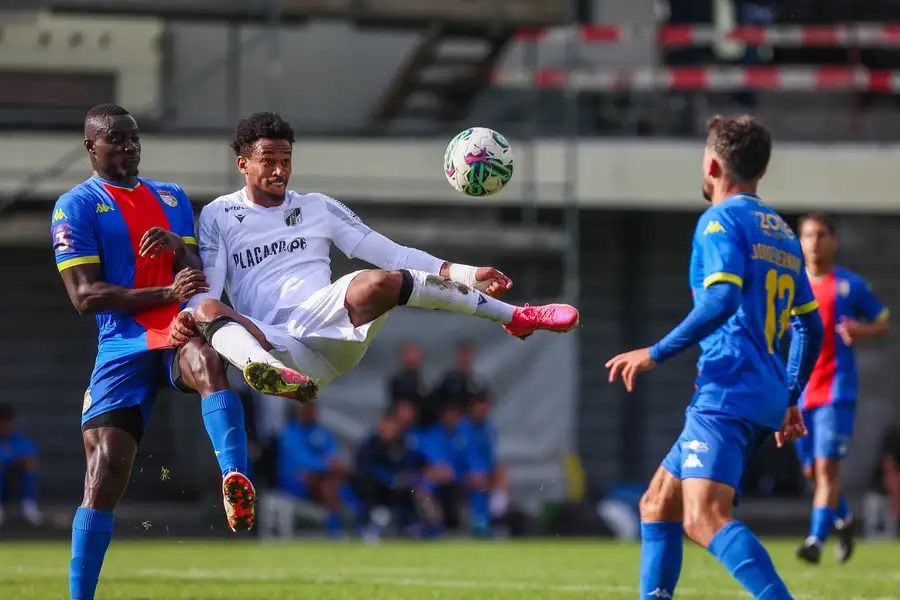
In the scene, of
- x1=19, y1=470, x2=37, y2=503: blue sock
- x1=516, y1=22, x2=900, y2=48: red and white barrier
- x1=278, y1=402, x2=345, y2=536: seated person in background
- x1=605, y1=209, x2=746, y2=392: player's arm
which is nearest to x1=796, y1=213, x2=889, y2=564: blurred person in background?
x1=605, y1=209, x2=746, y2=392: player's arm

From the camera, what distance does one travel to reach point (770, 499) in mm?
20547

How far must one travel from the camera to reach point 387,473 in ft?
60.0

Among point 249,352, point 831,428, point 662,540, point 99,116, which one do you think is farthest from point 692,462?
point 831,428

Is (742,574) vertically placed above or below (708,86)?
below

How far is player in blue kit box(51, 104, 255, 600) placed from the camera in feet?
25.1

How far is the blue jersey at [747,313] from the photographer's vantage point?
664cm

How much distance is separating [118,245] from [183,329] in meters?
0.60

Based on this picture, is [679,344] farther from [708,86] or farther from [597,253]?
[597,253]

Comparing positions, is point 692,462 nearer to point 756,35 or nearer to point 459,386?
point 459,386

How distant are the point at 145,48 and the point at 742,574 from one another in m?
16.2

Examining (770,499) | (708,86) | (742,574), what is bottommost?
(770,499)

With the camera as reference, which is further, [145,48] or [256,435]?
[145,48]

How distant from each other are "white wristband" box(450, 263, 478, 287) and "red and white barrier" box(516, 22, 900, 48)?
498 inches

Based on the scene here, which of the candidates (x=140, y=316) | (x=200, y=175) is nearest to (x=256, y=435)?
(x=200, y=175)
